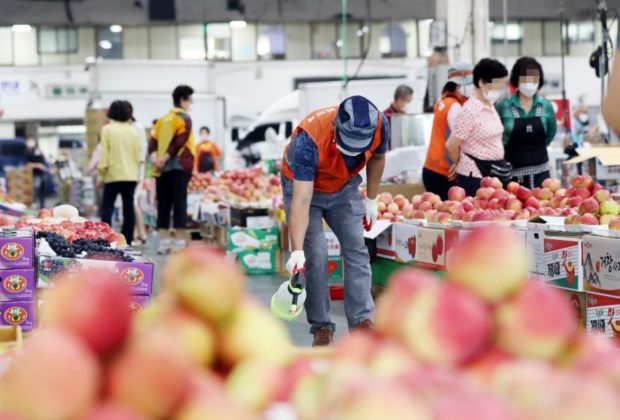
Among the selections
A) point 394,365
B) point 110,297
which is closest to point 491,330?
point 394,365

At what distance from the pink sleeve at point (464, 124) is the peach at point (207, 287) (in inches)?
254

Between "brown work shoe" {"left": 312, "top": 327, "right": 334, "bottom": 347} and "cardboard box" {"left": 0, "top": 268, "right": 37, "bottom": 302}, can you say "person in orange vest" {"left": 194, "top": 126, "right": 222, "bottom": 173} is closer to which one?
"brown work shoe" {"left": 312, "top": 327, "right": 334, "bottom": 347}

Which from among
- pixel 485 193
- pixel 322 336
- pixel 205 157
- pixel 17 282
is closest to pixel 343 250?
pixel 322 336

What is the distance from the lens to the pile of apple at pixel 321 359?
56.0 inches

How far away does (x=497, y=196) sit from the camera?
750cm

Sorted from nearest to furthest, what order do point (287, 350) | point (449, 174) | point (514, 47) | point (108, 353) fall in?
1. point (108, 353)
2. point (287, 350)
3. point (449, 174)
4. point (514, 47)

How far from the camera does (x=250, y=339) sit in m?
1.68

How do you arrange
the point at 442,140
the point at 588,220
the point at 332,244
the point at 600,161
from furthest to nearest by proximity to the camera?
the point at 332,244 < the point at 442,140 < the point at 600,161 < the point at 588,220

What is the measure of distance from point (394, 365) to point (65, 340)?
43 cm

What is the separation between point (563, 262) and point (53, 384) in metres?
4.79

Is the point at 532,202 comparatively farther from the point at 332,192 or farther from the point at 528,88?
the point at 332,192

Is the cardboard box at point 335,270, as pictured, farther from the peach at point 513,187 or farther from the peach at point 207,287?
the peach at point 207,287

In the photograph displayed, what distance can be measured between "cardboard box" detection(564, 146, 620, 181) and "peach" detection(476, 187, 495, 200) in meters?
0.74

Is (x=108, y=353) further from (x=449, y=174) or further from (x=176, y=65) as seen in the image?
(x=176, y=65)
